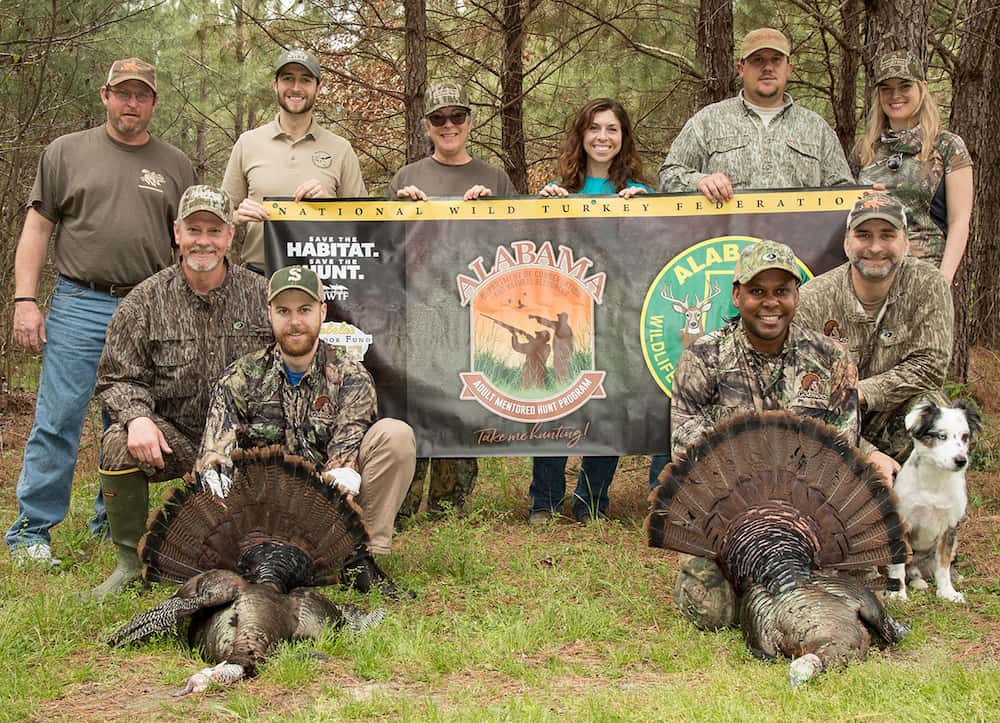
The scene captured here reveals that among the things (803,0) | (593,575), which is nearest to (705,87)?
(803,0)

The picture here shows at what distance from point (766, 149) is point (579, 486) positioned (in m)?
2.26

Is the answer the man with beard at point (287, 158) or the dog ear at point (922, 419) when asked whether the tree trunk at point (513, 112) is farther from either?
the dog ear at point (922, 419)

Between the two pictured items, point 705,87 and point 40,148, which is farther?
point 40,148

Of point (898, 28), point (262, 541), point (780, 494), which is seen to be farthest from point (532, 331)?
point (898, 28)

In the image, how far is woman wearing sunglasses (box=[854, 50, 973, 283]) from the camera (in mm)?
5555

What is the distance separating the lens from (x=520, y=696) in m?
3.66

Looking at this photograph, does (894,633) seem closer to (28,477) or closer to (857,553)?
(857,553)

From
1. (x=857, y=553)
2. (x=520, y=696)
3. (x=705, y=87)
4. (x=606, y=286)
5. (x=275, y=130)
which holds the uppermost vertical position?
(x=705, y=87)

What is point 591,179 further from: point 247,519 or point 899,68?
point 247,519

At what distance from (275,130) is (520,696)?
3652mm

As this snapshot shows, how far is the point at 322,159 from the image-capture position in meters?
6.09

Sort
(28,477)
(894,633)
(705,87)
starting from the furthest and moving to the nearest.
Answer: (705,87)
(28,477)
(894,633)

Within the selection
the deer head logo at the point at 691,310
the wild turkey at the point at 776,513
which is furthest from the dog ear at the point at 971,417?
the deer head logo at the point at 691,310

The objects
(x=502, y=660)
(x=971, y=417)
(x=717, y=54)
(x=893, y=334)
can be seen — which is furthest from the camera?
(x=717, y=54)
